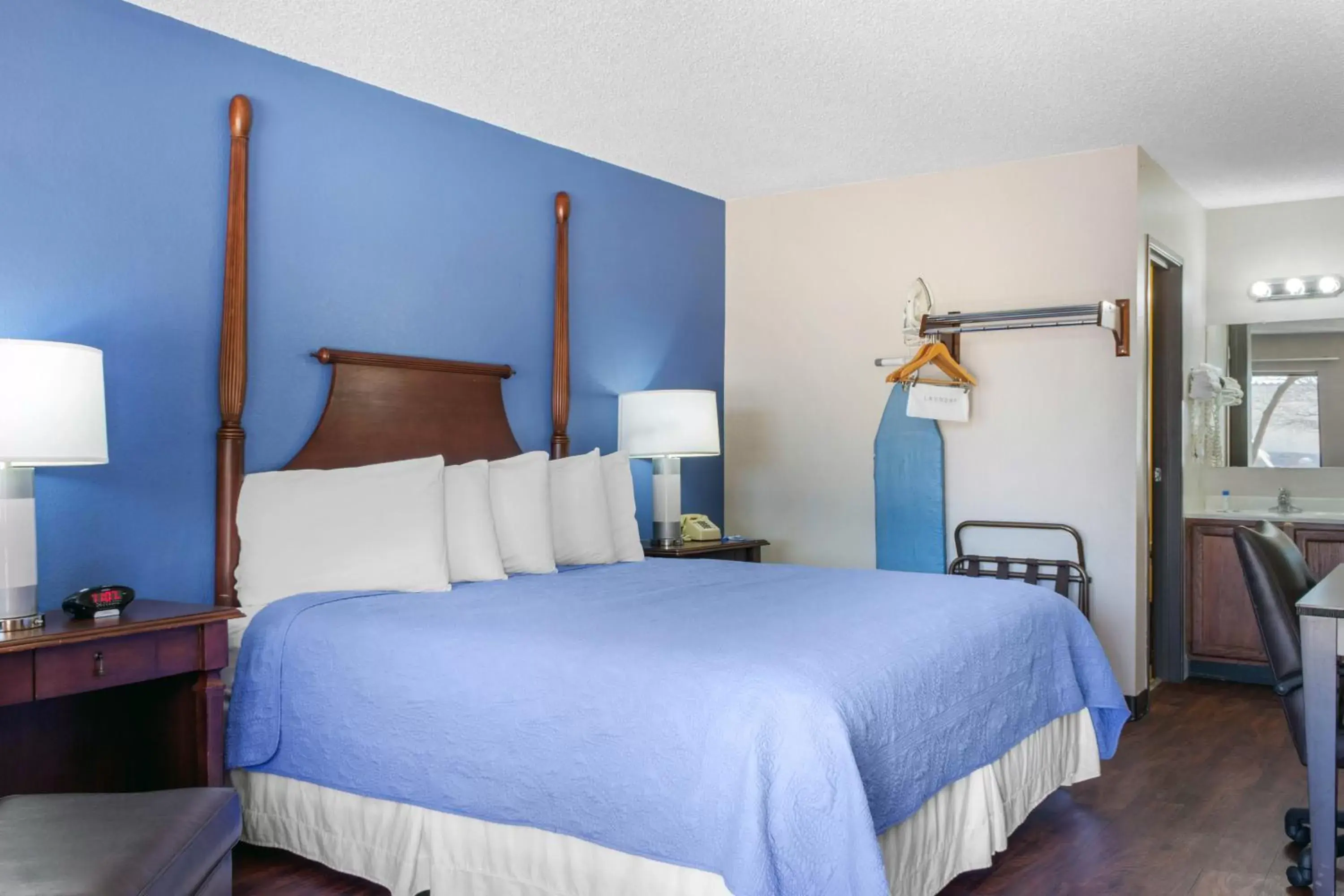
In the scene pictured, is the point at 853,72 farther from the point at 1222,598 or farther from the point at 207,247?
the point at 1222,598

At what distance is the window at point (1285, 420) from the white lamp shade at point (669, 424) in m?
3.01

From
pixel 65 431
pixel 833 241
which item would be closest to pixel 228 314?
pixel 65 431

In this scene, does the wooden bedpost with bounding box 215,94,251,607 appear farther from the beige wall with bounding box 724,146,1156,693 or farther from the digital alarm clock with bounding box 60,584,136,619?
the beige wall with bounding box 724,146,1156,693

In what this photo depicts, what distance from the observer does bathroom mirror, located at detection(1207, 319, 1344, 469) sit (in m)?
5.42

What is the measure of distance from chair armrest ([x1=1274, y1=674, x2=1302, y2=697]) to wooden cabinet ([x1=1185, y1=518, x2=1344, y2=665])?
106 inches

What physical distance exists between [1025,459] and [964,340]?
61 cm

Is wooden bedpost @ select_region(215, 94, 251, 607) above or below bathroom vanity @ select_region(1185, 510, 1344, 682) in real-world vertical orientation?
above

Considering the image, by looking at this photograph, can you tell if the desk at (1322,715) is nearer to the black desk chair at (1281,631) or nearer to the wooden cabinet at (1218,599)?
the black desk chair at (1281,631)

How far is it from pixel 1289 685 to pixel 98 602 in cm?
289

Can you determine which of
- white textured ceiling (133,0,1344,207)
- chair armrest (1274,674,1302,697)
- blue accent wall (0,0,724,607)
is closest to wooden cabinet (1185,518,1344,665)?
white textured ceiling (133,0,1344,207)

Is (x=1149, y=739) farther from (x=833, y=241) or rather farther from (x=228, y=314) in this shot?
(x=228, y=314)

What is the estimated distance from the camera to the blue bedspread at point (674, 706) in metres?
1.98

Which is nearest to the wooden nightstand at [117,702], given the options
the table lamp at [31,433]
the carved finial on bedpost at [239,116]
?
the table lamp at [31,433]

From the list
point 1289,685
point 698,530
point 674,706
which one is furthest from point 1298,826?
point 698,530
